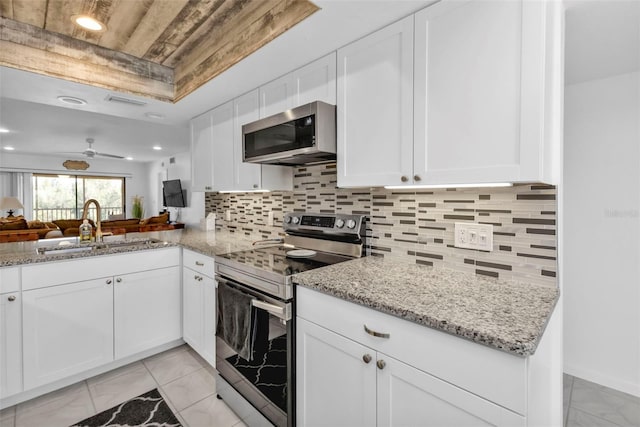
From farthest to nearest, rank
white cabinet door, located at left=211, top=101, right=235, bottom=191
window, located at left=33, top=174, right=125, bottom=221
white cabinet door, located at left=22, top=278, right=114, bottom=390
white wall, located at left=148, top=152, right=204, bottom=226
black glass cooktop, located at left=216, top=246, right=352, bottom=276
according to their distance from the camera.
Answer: window, located at left=33, top=174, right=125, bottom=221 < white wall, located at left=148, top=152, right=204, bottom=226 < white cabinet door, located at left=211, top=101, right=235, bottom=191 < white cabinet door, located at left=22, top=278, right=114, bottom=390 < black glass cooktop, located at left=216, top=246, right=352, bottom=276

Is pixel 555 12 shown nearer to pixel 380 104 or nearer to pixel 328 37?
pixel 380 104

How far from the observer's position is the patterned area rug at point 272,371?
1445mm

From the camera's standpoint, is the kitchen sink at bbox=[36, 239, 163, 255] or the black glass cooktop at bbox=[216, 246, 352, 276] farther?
the kitchen sink at bbox=[36, 239, 163, 255]

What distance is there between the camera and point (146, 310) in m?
2.31

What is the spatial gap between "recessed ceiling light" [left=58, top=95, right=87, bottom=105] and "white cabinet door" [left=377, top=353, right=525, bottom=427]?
2.82 m

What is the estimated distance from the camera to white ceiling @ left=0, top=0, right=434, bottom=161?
1.39 meters

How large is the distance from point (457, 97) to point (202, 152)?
2371 mm

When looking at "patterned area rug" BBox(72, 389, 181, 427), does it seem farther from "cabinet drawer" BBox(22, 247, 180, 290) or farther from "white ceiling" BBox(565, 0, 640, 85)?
"white ceiling" BBox(565, 0, 640, 85)

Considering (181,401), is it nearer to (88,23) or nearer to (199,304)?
(199,304)

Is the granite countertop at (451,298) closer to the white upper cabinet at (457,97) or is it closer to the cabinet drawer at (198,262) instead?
the white upper cabinet at (457,97)

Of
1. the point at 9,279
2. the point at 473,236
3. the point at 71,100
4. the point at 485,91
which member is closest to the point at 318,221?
the point at 473,236

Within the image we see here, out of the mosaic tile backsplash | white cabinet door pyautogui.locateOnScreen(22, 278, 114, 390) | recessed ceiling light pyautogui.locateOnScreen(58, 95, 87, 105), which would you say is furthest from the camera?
recessed ceiling light pyautogui.locateOnScreen(58, 95, 87, 105)

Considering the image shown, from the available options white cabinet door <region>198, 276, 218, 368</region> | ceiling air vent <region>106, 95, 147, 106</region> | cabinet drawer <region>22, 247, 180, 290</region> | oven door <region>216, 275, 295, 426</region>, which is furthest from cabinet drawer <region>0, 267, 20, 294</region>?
ceiling air vent <region>106, 95, 147, 106</region>

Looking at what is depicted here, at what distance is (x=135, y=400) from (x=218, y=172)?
5.64 feet
